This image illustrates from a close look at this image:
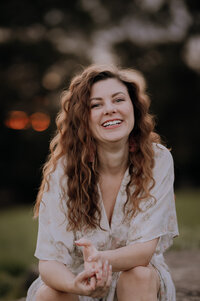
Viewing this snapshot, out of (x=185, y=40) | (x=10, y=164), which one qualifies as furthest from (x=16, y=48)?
(x=185, y=40)

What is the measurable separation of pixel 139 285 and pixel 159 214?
462 mm

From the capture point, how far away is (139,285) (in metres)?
2.35

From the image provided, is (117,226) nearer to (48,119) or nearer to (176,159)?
(48,119)

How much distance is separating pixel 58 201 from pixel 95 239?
1.10 feet

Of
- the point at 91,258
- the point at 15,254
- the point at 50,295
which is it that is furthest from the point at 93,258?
the point at 15,254

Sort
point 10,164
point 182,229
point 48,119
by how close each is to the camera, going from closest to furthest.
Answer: point 182,229
point 48,119
point 10,164

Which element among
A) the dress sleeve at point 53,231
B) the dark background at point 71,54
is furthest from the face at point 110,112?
the dark background at point 71,54

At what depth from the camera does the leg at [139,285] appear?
2340 millimetres

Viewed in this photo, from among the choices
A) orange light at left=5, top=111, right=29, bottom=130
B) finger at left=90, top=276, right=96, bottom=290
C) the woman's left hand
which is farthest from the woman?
orange light at left=5, top=111, right=29, bottom=130

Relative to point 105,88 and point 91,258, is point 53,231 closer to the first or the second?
point 91,258

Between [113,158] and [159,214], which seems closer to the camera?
[159,214]

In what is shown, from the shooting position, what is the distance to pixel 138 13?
17531 mm

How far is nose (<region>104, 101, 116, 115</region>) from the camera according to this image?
2.68 metres

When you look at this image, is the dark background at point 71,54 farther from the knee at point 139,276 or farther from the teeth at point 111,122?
the knee at point 139,276
